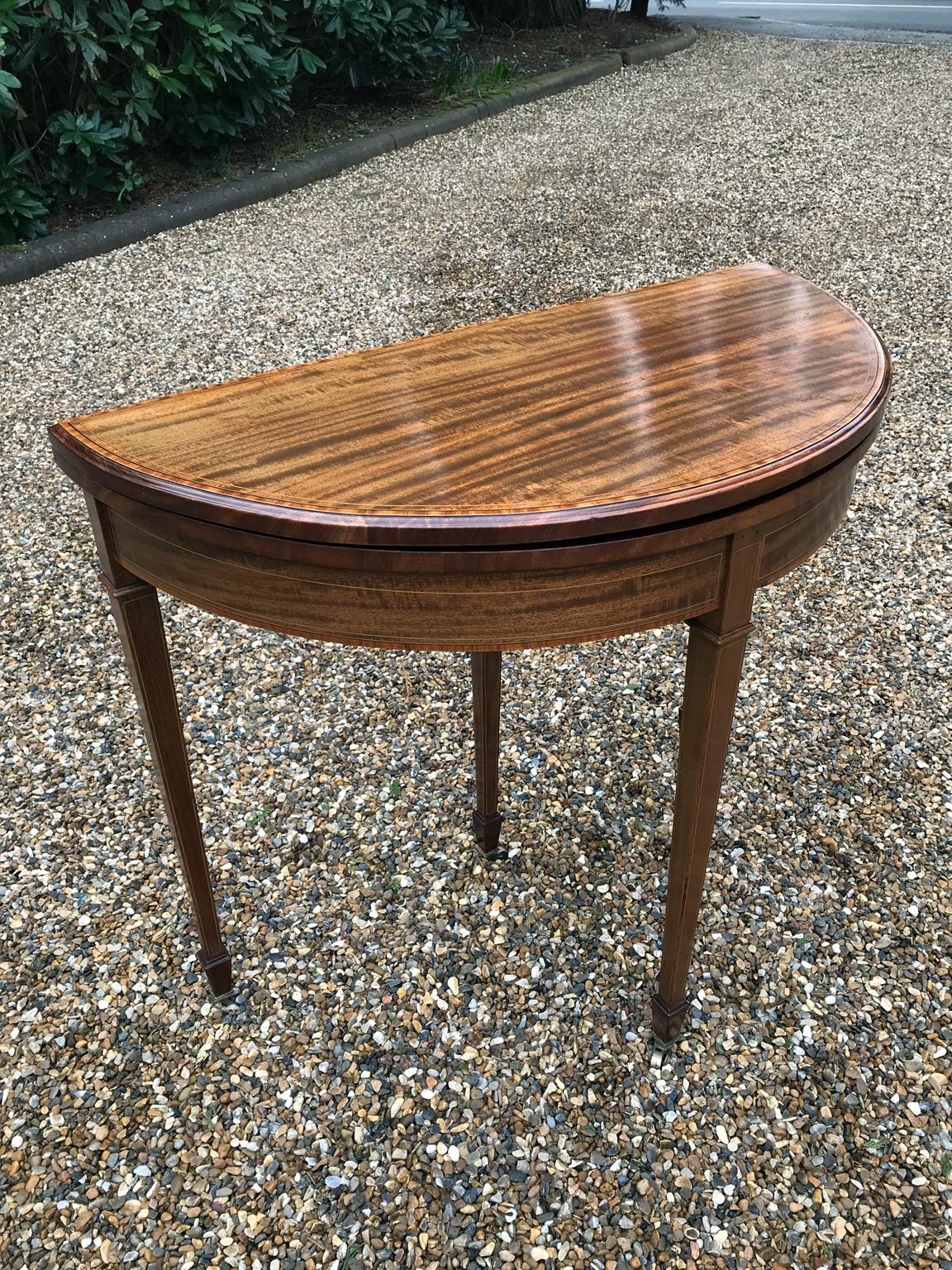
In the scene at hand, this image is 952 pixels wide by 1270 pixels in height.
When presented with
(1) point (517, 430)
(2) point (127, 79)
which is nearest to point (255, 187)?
(2) point (127, 79)

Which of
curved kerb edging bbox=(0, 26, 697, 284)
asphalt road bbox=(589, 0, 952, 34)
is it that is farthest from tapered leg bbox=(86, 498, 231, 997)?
asphalt road bbox=(589, 0, 952, 34)

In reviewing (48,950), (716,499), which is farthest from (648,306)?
(48,950)

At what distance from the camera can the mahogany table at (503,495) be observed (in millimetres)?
1107

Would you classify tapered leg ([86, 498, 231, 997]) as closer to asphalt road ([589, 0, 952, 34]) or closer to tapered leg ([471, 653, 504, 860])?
tapered leg ([471, 653, 504, 860])

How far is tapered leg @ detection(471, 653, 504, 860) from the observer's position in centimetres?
197

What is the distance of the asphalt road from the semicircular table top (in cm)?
1229

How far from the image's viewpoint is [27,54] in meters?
5.61

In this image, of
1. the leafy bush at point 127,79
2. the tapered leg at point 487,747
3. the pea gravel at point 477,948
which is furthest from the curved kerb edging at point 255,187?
the tapered leg at point 487,747

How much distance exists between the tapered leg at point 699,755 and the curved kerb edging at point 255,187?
5.50 m

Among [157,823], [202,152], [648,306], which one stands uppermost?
[648,306]

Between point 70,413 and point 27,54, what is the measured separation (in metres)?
2.88

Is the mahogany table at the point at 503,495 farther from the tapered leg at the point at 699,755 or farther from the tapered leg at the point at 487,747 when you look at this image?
the tapered leg at the point at 487,747

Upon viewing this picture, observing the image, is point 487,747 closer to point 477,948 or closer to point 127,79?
point 477,948

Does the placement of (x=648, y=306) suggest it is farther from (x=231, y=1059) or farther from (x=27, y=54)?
(x=27, y=54)
